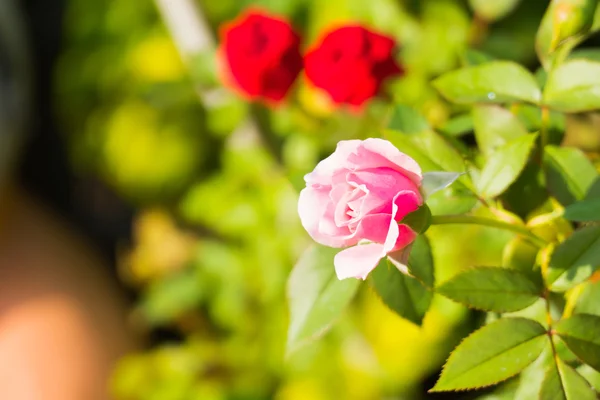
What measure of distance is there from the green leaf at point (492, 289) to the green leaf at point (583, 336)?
3 centimetres

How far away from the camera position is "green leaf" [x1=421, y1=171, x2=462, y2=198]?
401mm

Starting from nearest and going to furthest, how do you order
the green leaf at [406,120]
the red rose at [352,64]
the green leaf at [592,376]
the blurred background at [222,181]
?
the green leaf at [592,376] < the green leaf at [406,120] < the red rose at [352,64] < the blurred background at [222,181]

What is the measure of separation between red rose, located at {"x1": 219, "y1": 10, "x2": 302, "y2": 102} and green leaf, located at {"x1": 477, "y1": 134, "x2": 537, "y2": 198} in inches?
15.2

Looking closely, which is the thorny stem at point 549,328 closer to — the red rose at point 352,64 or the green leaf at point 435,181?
the green leaf at point 435,181

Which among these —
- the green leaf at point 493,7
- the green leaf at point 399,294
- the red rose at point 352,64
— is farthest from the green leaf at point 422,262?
the green leaf at point 493,7

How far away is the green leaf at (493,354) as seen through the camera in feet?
1.40

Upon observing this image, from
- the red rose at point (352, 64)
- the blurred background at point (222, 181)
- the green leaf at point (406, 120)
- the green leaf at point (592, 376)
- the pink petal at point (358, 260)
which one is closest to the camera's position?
the pink petal at point (358, 260)

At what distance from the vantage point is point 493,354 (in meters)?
0.44

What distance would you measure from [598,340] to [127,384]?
1.04 metres

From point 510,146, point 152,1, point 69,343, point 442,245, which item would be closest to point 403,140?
point 510,146

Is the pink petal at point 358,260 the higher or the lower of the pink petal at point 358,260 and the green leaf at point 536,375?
the higher

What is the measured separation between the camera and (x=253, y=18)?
79 cm

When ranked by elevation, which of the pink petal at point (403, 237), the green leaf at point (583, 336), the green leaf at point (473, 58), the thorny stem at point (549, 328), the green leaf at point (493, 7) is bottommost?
the thorny stem at point (549, 328)

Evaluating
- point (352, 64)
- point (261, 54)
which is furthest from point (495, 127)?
point (261, 54)
